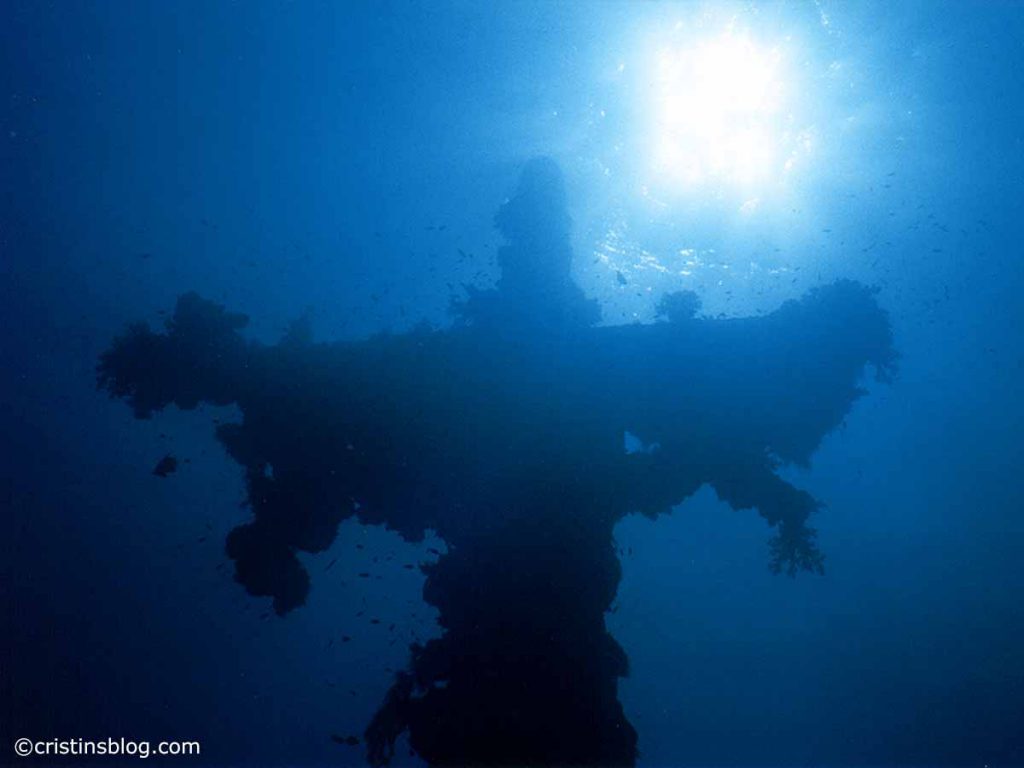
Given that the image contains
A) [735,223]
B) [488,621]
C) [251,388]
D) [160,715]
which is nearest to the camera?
[488,621]

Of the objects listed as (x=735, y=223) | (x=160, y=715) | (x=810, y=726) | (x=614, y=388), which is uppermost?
(x=735, y=223)

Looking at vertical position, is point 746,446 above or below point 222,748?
above

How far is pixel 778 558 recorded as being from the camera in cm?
1143

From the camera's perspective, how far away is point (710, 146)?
2047 cm

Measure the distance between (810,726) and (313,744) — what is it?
64043 mm

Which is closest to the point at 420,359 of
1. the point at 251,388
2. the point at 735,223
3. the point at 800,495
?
the point at 251,388

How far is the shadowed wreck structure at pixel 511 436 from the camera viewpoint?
34.2ft

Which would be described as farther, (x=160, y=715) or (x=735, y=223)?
(x=160, y=715)

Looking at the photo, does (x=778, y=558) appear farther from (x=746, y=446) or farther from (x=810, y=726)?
(x=810, y=726)

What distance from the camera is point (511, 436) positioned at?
1121 cm

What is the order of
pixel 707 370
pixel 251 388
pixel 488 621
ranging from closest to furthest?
pixel 488 621
pixel 707 370
pixel 251 388

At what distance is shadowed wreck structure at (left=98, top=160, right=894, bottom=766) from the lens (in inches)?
411

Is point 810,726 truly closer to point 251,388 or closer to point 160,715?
point 160,715

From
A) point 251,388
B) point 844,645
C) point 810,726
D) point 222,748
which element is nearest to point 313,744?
point 222,748
